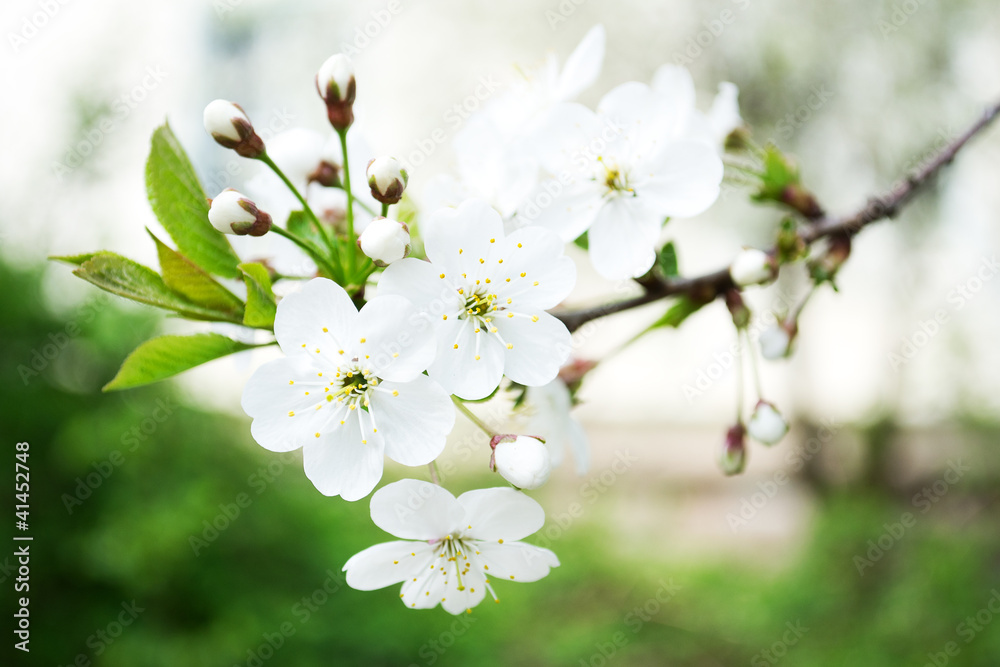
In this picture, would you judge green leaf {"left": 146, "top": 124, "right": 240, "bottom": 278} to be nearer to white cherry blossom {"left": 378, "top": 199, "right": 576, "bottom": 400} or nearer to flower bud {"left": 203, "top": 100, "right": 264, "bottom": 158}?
flower bud {"left": 203, "top": 100, "right": 264, "bottom": 158}

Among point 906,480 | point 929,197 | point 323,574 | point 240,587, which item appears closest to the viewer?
point 240,587

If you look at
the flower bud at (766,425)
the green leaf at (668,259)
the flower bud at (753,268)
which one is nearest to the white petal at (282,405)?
the green leaf at (668,259)

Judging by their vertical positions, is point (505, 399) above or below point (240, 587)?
above

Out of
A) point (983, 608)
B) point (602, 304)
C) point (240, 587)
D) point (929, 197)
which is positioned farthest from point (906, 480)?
point (602, 304)

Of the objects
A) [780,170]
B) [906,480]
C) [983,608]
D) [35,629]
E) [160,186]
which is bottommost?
[906,480]

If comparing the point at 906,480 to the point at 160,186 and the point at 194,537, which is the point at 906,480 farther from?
the point at 160,186

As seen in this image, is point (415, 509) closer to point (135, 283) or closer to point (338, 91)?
point (135, 283)

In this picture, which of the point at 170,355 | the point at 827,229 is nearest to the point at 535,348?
the point at 170,355
